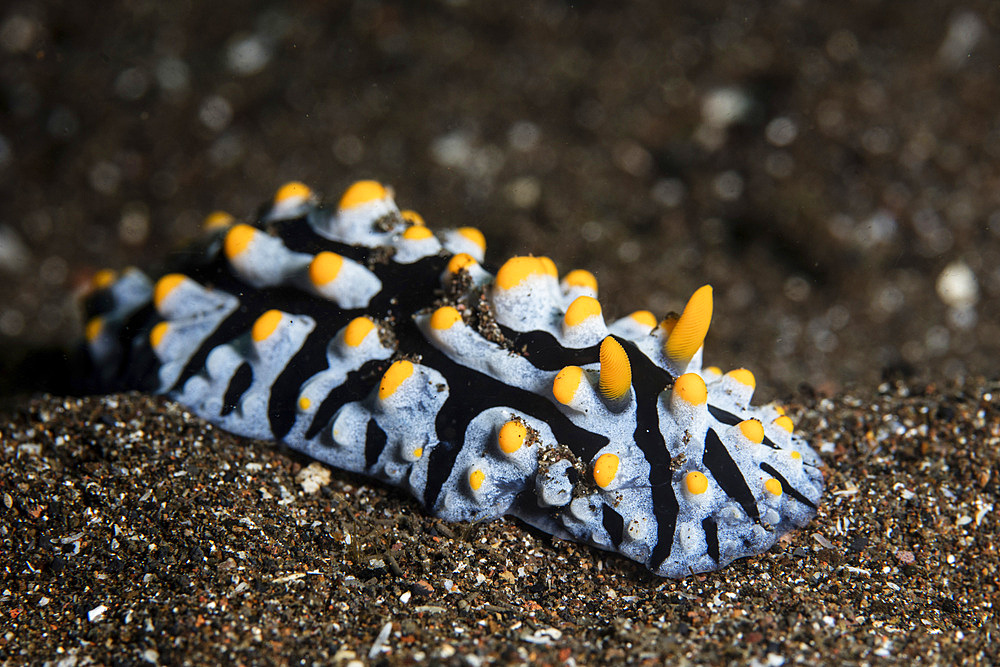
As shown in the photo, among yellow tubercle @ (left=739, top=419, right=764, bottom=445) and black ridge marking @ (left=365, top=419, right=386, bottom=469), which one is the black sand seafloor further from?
black ridge marking @ (left=365, top=419, right=386, bottom=469)

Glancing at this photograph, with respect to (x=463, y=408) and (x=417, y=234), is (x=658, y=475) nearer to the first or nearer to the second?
(x=463, y=408)

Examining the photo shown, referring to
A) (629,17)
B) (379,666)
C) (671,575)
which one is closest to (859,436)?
(671,575)

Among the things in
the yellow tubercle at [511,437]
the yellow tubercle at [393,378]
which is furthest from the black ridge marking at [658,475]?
the yellow tubercle at [393,378]

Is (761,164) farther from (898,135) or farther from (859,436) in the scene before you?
(859,436)

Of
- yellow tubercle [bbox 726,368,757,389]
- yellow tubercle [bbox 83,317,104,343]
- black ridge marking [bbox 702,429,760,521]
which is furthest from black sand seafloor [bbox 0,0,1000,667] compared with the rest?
black ridge marking [bbox 702,429,760,521]

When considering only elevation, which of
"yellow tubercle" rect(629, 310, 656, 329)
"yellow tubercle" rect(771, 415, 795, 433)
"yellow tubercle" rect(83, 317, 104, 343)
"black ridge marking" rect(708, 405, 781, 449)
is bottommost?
"yellow tubercle" rect(83, 317, 104, 343)

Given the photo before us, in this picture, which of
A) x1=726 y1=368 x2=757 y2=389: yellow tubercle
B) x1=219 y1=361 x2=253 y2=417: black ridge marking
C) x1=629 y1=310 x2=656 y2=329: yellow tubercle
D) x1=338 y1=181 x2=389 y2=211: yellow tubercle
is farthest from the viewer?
x1=338 y1=181 x2=389 y2=211: yellow tubercle

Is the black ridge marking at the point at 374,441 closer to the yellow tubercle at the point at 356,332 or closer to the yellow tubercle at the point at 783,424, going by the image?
the yellow tubercle at the point at 356,332

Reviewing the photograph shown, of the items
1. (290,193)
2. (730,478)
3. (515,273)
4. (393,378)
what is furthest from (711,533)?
(290,193)
